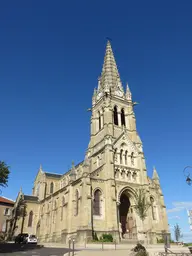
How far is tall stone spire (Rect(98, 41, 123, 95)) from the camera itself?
169 feet

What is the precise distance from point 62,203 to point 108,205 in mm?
11488

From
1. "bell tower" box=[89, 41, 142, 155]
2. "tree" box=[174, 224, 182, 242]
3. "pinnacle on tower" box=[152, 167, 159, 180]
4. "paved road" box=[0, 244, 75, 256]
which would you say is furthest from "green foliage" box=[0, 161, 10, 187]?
"tree" box=[174, 224, 182, 242]

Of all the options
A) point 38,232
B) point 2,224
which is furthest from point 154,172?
point 2,224

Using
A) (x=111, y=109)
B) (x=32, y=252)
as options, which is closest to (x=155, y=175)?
(x=111, y=109)

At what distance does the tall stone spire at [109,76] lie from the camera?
169 feet

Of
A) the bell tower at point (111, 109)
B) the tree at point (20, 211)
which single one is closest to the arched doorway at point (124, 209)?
the bell tower at point (111, 109)

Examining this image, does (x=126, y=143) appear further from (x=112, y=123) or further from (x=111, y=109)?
(x=111, y=109)

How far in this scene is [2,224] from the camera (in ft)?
176

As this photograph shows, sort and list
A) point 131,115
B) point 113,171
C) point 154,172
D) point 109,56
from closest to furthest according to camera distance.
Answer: point 113,171 < point 154,172 < point 131,115 < point 109,56

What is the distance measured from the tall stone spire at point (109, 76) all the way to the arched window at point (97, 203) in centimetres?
2308

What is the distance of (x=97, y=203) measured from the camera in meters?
34.9

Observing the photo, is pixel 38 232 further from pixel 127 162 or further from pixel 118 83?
pixel 118 83

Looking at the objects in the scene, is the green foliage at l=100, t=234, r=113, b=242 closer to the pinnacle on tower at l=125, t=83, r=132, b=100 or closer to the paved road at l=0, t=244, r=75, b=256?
the paved road at l=0, t=244, r=75, b=256

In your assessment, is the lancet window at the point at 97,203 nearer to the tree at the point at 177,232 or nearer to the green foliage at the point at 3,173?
the green foliage at the point at 3,173
